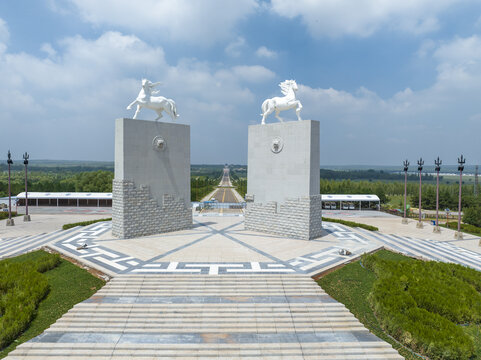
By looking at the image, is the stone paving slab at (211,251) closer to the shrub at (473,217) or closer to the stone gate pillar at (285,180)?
the stone gate pillar at (285,180)

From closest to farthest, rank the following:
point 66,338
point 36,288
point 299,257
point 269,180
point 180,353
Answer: point 180,353 < point 66,338 < point 36,288 < point 299,257 < point 269,180

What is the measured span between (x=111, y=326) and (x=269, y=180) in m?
13.0

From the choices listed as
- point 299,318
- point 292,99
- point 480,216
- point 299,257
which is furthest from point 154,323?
point 480,216

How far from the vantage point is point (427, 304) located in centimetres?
1092

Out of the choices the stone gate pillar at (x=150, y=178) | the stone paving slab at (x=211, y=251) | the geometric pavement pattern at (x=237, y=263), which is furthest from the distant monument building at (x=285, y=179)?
the stone gate pillar at (x=150, y=178)

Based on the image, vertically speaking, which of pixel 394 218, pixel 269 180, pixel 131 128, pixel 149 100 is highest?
pixel 149 100

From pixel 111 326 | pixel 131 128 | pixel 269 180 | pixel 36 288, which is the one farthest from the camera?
pixel 269 180

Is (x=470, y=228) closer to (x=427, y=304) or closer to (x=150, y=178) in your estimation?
(x=427, y=304)

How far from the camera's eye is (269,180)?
2003cm

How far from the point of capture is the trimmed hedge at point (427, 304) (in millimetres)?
8766

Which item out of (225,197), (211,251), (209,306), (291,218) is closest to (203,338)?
(209,306)

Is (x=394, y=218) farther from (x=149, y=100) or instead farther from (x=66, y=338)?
(x=66, y=338)

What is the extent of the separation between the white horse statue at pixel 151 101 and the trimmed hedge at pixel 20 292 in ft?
32.1

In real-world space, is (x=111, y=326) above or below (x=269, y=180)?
below
